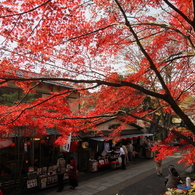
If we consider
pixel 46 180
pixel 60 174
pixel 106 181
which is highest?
pixel 60 174

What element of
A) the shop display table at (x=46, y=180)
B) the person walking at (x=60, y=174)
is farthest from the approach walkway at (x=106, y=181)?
the shop display table at (x=46, y=180)

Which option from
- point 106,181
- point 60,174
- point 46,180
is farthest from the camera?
point 106,181

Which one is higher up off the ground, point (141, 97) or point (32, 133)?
point (141, 97)

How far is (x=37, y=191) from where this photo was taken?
9273 millimetres

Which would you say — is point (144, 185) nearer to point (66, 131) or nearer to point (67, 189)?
point (67, 189)

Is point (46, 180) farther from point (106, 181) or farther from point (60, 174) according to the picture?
point (106, 181)

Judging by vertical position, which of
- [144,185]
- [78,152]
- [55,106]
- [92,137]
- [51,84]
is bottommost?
[144,185]

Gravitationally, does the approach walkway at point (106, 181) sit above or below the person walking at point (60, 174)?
below

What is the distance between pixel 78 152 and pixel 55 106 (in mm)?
7191

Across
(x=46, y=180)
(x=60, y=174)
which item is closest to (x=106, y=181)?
(x=60, y=174)

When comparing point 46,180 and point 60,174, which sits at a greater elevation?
point 60,174

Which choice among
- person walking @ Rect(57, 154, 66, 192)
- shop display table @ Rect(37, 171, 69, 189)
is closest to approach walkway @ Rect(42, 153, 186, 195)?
person walking @ Rect(57, 154, 66, 192)

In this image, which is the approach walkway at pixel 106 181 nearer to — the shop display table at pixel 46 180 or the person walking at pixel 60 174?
the person walking at pixel 60 174

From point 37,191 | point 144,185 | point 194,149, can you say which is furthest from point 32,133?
point 194,149
